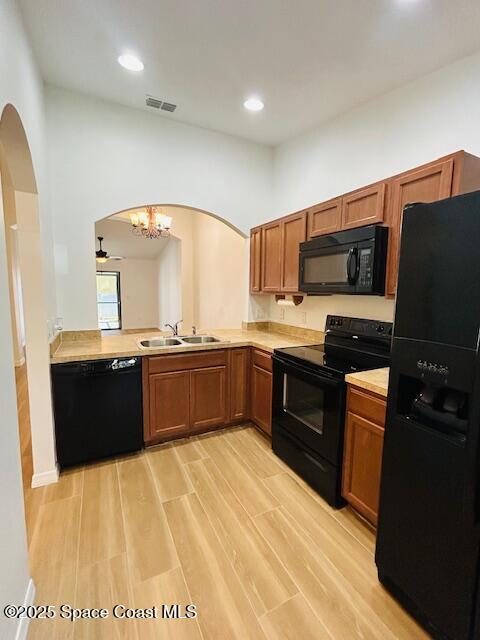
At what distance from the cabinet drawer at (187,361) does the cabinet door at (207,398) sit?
6cm

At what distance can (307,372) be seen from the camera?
2.23 meters

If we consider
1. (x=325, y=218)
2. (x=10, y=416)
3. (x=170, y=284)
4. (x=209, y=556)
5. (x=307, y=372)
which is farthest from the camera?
(x=170, y=284)

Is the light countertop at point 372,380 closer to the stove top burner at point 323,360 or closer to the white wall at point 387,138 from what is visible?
the stove top burner at point 323,360

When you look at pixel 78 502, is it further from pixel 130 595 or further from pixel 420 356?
pixel 420 356

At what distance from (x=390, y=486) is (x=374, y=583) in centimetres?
57

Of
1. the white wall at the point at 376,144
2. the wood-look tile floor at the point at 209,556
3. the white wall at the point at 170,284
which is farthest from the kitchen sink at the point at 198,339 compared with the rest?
the white wall at the point at 170,284

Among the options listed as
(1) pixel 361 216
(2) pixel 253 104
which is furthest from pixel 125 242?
(1) pixel 361 216

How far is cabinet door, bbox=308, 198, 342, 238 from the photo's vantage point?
2.44 m

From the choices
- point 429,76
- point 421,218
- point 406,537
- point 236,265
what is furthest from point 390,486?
point 236,265

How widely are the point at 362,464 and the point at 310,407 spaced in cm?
54

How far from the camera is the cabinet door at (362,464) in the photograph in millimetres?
1760

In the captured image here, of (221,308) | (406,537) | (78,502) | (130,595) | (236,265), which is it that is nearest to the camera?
(406,537)

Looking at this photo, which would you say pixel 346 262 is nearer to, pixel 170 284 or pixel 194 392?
pixel 194 392

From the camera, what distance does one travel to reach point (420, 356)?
1.25 meters
